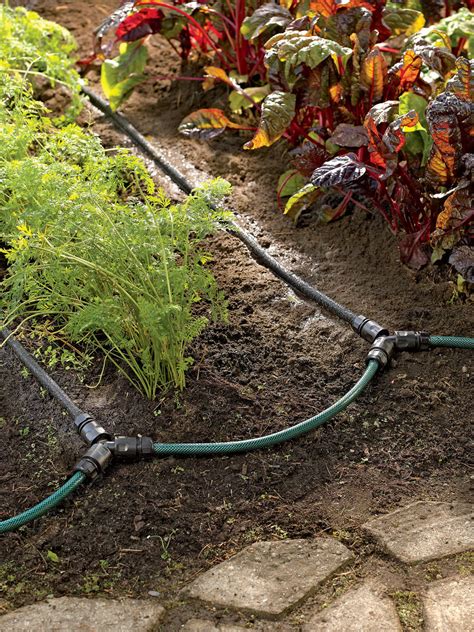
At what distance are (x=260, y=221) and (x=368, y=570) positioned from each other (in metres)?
1.95

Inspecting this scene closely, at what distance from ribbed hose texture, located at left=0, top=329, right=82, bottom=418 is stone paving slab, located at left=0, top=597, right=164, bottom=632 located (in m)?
0.75

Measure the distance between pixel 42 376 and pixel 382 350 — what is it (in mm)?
1218

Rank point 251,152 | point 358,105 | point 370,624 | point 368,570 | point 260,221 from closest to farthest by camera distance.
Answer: point 370,624 < point 368,570 < point 358,105 < point 260,221 < point 251,152

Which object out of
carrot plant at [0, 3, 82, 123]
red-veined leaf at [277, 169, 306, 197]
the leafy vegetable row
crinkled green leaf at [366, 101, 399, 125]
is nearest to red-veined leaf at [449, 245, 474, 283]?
the leafy vegetable row

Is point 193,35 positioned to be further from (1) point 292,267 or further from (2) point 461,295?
(2) point 461,295

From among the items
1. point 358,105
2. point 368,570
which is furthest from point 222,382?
point 358,105

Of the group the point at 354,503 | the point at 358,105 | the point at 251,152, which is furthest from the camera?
the point at 251,152

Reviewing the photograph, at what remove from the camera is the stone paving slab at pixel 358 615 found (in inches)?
92.7

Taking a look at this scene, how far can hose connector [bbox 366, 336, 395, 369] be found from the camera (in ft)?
10.7

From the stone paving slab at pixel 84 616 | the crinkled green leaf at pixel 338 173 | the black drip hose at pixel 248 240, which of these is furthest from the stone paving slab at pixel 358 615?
the crinkled green leaf at pixel 338 173

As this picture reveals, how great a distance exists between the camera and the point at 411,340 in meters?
3.33

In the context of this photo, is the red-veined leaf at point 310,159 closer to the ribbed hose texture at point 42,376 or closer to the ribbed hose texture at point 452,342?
the ribbed hose texture at point 452,342

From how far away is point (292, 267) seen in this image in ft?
12.6

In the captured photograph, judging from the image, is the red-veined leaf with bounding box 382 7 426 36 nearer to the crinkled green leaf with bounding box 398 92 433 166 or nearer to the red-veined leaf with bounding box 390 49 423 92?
the red-veined leaf with bounding box 390 49 423 92
